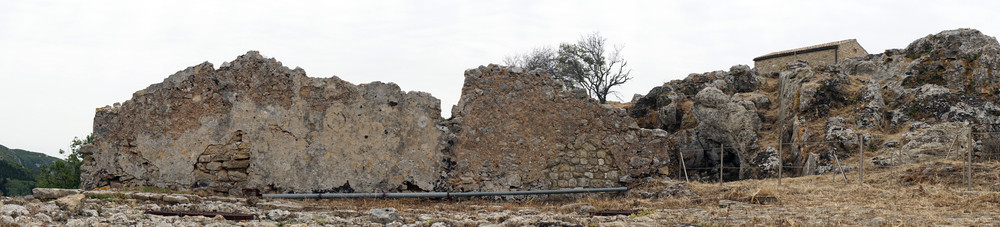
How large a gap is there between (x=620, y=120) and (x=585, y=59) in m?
28.4

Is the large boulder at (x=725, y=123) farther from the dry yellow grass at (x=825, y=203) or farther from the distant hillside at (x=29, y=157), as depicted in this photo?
the distant hillside at (x=29, y=157)

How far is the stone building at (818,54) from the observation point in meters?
31.5

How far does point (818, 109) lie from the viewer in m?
19.0

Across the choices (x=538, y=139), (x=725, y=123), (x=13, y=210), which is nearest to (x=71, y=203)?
(x=13, y=210)

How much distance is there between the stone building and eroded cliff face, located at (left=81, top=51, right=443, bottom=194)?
2397 centimetres

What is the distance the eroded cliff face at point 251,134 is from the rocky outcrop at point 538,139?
110cm

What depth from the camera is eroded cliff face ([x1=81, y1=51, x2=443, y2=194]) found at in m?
10.8

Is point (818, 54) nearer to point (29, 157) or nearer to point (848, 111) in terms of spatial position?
point (848, 111)

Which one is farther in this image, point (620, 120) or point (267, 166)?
point (620, 120)

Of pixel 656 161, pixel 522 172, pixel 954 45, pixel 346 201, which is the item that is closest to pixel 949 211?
pixel 656 161

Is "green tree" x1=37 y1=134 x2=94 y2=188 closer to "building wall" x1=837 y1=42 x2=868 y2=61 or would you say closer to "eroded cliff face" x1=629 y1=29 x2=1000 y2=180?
"eroded cliff face" x1=629 y1=29 x2=1000 y2=180

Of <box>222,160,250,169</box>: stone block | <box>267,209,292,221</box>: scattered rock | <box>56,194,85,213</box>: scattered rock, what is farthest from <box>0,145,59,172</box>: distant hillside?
<box>267,209,292,221</box>: scattered rock

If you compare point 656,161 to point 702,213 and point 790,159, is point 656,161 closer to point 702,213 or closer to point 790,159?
point 702,213

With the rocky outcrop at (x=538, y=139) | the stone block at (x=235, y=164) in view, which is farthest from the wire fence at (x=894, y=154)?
the stone block at (x=235, y=164)
